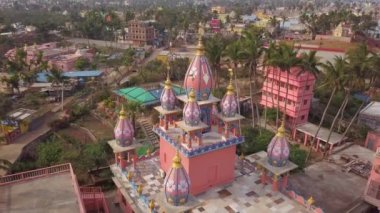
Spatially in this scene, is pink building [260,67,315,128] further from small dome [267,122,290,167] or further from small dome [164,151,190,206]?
small dome [164,151,190,206]

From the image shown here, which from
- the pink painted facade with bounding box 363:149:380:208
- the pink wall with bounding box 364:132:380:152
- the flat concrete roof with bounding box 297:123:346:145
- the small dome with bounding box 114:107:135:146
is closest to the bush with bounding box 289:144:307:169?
the pink painted facade with bounding box 363:149:380:208

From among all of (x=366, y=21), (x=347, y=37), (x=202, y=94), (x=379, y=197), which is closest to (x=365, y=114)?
(x=379, y=197)

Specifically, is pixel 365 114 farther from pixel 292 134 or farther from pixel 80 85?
pixel 80 85

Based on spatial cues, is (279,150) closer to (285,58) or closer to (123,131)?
(123,131)

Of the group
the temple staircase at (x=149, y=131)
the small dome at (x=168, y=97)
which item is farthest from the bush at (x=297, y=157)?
the temple staircase at (x=149, y=131)

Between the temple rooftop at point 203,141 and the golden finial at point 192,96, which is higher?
the golden finial at point 192,96

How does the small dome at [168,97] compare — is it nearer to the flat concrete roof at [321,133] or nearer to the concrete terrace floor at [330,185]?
the concrete terrace floor at [330,185]

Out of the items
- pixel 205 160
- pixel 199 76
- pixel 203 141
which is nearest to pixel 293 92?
pixel 199 76
